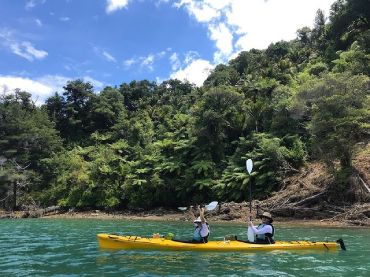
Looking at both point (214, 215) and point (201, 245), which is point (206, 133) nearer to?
point (214, 215)

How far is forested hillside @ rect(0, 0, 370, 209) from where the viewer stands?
78.6 feet

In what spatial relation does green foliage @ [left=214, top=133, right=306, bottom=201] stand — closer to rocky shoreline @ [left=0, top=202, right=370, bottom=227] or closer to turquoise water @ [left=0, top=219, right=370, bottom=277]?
rocky shoreline @ [left=0, top=202, right=370, bottom=227]

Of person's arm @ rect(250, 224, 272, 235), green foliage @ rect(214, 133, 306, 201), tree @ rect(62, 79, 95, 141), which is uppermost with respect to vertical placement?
tree @ rect(62, 79, 95, 141)

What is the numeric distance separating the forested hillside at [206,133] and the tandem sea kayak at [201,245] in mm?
9971

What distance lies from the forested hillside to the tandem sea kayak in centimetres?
997

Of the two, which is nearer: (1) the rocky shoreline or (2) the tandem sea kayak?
(2) the tandem sea kayak

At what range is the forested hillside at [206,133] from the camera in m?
24.0

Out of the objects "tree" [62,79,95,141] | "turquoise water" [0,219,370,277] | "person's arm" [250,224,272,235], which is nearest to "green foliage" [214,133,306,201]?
"turquoise water" [0,219,370,277]

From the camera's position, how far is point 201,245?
13469mm

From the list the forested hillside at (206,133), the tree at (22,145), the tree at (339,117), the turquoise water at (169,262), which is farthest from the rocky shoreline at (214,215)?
the turquoise water at (169,262)

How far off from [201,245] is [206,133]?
1938cm

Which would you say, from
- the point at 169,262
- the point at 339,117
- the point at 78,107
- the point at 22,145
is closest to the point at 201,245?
the point at 169,262

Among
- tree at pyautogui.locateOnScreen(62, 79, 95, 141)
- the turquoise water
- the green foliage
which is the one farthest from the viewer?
tree at pyautogui.locateOnScreen(62, 79, 95, 141)

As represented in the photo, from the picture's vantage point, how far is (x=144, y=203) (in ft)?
111
